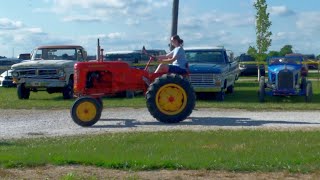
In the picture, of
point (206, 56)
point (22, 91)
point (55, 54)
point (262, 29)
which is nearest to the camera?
point (206, 56)

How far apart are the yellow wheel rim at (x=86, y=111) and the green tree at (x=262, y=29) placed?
999 inches

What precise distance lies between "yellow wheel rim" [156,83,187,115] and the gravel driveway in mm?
390

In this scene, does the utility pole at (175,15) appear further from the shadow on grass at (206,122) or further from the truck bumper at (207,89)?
the shadow on grass at (206,122)

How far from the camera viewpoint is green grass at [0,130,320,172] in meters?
10.7

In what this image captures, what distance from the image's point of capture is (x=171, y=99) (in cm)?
1706

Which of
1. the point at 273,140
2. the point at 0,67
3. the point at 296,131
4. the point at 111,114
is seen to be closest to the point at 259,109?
the point at 111,114

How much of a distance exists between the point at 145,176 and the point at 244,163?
5.31 feet

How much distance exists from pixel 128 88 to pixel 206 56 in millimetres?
8670

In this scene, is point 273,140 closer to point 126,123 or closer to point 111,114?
point 126,123

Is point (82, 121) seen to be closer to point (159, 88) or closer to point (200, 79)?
point (159, 88)

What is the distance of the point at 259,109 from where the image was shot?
2100 centimetres

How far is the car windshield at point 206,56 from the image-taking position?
84.4 ft

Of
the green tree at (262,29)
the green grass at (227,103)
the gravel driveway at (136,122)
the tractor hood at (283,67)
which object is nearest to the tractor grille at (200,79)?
the green grass at (227,103)

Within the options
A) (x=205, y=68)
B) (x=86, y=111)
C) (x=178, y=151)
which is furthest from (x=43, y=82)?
(x=178, y=151)
